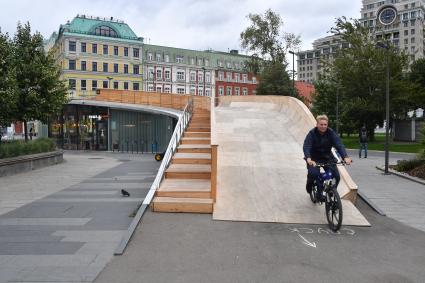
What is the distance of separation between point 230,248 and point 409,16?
15557 cm

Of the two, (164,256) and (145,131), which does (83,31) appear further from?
(164,256)

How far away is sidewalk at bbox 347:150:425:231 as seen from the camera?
8.05m

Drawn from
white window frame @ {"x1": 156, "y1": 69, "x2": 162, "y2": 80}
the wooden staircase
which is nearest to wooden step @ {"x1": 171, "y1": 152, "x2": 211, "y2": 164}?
the wooden staircase

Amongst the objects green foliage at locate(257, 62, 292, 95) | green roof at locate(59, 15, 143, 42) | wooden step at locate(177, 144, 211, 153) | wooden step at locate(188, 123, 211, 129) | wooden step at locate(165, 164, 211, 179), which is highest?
green roof at locate(59, 15, 143, 42)

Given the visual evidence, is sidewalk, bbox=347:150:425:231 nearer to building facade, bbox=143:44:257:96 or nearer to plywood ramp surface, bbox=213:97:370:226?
plywood ramp surface, bbox=213:97:370:226

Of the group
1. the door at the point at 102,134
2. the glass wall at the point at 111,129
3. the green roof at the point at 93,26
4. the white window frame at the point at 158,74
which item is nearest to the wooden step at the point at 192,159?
the glass wall at the point at 111,129

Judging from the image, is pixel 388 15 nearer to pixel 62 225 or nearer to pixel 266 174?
pixel 266 174

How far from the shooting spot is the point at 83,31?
74.5 meters

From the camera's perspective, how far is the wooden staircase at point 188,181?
7.89 m

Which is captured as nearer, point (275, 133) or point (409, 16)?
point (275, 133)

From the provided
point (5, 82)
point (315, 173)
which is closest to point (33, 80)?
point (5, 82)

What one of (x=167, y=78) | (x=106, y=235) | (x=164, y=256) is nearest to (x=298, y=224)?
(x=164, y=256)

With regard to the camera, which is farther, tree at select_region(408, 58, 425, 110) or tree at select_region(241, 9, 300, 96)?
tree at select_region(241, 9, 300, 96)

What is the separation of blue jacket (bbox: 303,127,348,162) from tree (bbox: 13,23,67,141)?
15.3 meters
